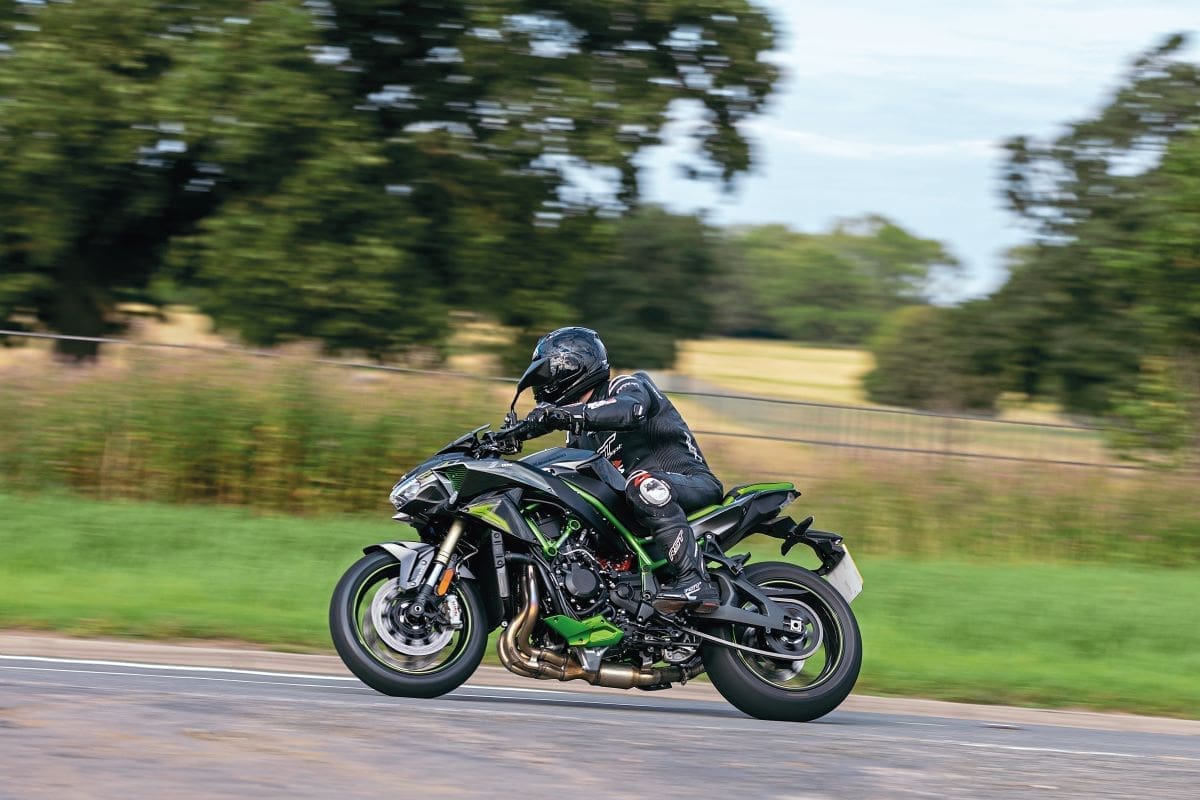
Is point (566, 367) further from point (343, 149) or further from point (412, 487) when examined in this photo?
point (343, 149)

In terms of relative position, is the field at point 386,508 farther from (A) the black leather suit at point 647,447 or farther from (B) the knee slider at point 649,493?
(B) the knee slider at point 649,493

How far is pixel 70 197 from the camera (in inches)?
971

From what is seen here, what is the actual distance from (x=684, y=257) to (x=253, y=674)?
3446 centimetres

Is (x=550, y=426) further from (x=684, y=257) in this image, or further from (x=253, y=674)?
(x=684, y=257)

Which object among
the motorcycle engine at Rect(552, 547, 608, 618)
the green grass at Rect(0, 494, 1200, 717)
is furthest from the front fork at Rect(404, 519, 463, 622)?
the green grass at Rect(0, 494, 1200, 717)

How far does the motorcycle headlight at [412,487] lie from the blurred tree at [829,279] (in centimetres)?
6060

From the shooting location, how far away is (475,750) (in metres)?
6.30

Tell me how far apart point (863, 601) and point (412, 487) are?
5.99 m

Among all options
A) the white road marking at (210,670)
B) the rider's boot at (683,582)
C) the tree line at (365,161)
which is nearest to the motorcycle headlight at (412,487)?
the rider's boot at (683,582)

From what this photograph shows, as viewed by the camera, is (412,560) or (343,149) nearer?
(412,560)

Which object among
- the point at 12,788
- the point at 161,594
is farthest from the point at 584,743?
the point at 161,594

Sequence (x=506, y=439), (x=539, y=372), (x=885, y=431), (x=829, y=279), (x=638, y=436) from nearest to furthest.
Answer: (x=506, y=439) < (x=539, y=372) < (x=638, y=436) < (x=885, y=431) < (x=829, y=279)

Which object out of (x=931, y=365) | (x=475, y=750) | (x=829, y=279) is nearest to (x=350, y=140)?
(x=475, y=750)

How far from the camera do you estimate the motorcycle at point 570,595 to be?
757 cm
